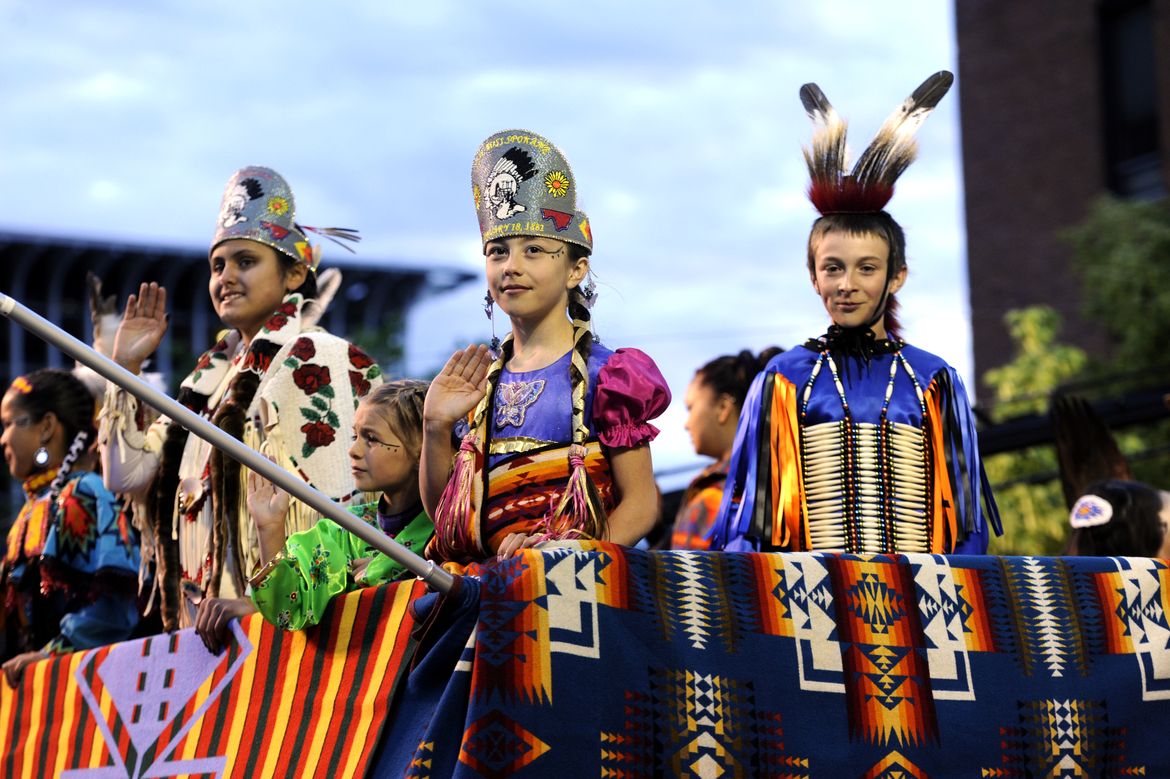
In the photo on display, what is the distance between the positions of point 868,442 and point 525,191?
1.04 meters

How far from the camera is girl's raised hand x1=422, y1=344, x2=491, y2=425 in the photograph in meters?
3.82

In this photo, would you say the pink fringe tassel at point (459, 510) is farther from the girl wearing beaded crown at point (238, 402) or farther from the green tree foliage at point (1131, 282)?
the green tree foliage at point (1131, 282)

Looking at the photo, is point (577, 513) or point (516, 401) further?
point (516, 401)

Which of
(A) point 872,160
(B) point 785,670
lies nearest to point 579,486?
(B) point 785,670

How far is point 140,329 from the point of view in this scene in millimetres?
5078

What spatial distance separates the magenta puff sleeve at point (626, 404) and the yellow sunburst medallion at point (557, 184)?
42 centimetres

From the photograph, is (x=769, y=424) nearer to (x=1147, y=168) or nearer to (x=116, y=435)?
(x=116, y=435)

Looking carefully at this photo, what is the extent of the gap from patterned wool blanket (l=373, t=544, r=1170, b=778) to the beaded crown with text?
0.97 meters

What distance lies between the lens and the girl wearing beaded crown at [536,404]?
383 cm

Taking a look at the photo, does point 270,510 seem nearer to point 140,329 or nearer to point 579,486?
point 579,486

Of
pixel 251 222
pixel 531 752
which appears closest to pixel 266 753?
pixel 531 752

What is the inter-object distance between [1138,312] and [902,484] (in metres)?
15.5

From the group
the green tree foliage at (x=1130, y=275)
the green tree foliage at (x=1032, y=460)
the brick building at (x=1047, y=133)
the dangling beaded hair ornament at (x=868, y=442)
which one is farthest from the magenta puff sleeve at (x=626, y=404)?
the brick building at (x=1047, y=133)

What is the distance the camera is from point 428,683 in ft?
10.8
